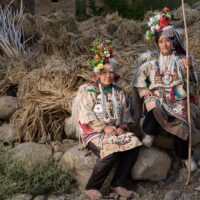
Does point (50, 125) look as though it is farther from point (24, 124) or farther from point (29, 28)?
point (29, 28)

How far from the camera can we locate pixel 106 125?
496 centimetres

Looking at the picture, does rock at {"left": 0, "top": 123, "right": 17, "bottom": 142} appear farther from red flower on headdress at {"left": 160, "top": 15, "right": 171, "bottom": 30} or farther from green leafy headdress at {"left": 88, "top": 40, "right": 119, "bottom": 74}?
red flower on headdress at {"left": 160, "top": 15, "right": 171, "bottom": 30}

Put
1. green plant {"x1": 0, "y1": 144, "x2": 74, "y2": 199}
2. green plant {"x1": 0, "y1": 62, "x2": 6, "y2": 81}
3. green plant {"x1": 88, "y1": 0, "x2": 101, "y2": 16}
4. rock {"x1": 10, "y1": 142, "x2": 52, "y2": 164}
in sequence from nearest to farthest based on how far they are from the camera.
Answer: green plant {"x1": 0, "y1": 144, "x2": 74, "y2": 199}
rock {"x1": 10, "y1": 142, "x2": 52, "y2": 164}
green plant {"x1": 0, "y1": 62, "x2": 6, "y2": 81}
green plant {"x1": 88, "y1": 0, "x2": 101, "y2": 16}

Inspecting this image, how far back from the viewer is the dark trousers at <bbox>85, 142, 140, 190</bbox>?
4754 mm

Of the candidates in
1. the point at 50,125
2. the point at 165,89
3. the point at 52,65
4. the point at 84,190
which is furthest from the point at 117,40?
the point at 84,190

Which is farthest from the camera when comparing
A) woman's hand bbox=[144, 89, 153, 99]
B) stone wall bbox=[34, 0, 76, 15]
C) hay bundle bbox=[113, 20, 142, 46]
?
stone wall bbox=[34, 0, 76, 15]

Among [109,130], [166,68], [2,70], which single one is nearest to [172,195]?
[109,130]

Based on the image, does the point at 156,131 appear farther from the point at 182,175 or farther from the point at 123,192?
the point at 123,192

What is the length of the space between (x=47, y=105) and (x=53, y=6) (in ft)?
24.4

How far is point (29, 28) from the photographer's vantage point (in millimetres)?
8594

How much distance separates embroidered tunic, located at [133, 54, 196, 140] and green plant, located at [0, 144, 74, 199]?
113 centimetres

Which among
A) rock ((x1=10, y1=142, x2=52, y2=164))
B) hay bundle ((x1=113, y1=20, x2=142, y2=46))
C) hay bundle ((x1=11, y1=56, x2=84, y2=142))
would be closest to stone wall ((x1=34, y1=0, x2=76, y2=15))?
hay bundle ((x1=113, y1=20, x2=142, y2=46))

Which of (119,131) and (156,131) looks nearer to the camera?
(119,131)

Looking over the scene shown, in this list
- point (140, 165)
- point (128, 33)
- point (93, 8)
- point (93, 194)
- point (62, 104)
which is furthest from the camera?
point (93, 8)
